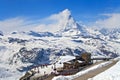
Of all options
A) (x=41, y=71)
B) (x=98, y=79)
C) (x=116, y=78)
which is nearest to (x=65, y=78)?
(x=98, y=79)

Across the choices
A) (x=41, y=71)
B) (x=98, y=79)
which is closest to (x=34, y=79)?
(x=41, y=71)

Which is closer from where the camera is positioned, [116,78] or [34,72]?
[116,78]

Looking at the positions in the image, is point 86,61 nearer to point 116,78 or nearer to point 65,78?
point 65,78

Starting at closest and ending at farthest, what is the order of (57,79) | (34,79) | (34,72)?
1. (57,79)
2. (34,79)
3. (34,72)

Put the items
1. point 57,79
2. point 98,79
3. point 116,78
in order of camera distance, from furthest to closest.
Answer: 1. point 57,79
2. point 98,79
3. point 116,78

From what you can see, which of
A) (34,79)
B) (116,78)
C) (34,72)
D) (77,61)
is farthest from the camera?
(34,72)

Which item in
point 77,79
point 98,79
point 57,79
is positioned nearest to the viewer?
point 98,79

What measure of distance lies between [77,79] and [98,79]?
10008mm

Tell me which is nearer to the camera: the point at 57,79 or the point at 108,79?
the point at 108,79

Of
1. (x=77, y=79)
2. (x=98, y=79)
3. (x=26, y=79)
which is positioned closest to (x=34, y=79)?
(x=26, y=79)

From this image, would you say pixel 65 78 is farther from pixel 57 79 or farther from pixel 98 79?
pixel 98 79

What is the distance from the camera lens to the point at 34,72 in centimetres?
10831

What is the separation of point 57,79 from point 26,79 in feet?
165

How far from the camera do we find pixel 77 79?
52750mm
